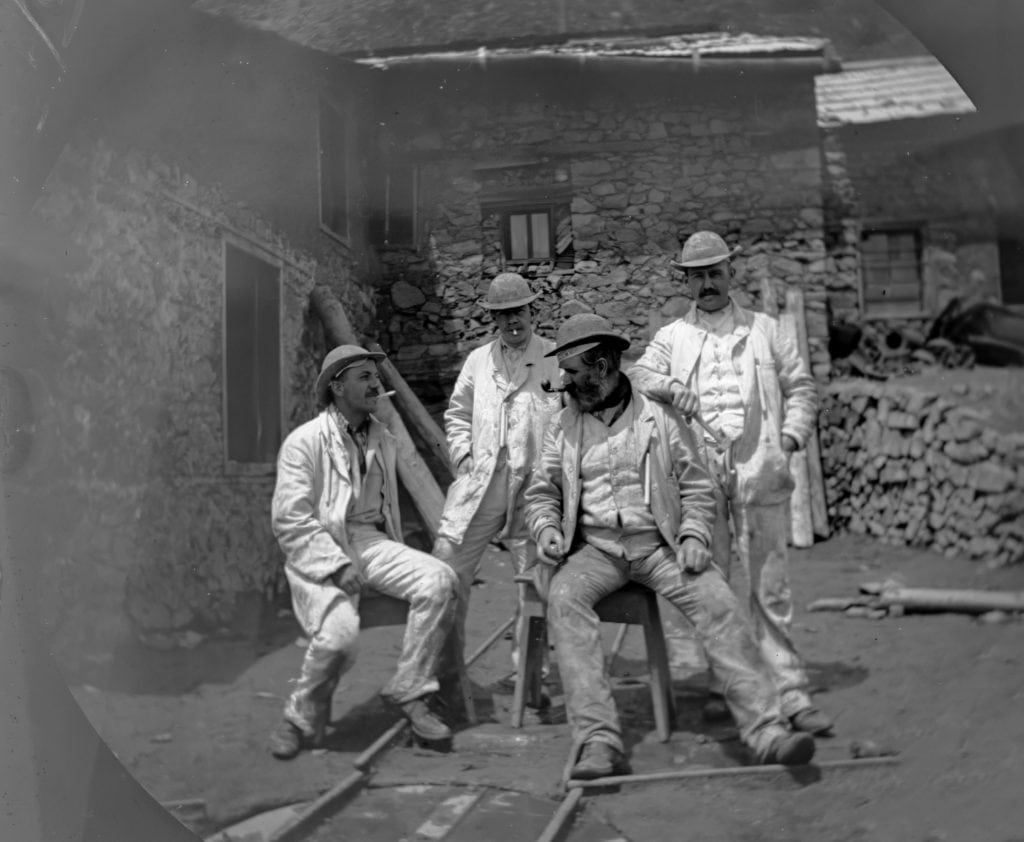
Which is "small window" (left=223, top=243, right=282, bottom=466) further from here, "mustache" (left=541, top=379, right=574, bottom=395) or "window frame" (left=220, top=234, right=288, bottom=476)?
"mustache" (left=541, top=379, right=574, bottom=395)

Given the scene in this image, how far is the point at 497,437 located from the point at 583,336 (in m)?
0.34

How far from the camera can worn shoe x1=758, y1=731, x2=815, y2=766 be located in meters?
2.55

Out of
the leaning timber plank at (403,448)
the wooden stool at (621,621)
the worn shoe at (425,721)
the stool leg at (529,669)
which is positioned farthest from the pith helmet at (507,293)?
the worn shoe at (425,721)

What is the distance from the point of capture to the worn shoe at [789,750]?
255cm

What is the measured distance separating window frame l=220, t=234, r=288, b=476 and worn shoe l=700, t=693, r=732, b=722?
127cm

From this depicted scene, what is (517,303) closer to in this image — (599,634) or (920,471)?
(599,634)

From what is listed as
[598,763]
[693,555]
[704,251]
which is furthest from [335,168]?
[598,763]

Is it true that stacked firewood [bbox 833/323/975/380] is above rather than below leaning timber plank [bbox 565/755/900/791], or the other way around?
above

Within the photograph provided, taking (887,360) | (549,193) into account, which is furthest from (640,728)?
(549,193)

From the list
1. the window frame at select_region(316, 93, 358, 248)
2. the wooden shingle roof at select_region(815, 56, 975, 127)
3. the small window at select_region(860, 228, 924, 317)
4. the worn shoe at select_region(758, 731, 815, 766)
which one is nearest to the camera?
the worn shoe at select_region(758, 731, 815, 766)

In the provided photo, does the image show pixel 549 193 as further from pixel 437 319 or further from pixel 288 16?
pixel 288 16

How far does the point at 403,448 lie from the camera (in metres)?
2.88

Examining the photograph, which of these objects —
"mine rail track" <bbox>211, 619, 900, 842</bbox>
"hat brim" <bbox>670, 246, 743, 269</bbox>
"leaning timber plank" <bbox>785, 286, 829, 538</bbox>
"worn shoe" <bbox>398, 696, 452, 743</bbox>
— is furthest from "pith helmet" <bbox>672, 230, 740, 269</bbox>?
"worn shoe" <bbox>398, 696, 452, 743</bbox>

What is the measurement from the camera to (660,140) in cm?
284
